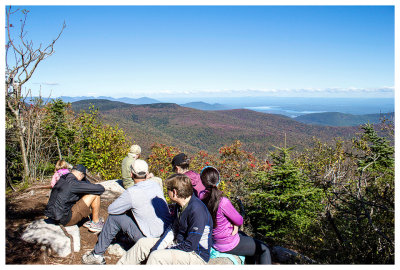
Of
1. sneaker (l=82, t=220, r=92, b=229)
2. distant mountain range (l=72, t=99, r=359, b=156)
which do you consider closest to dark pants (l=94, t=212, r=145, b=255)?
sneaker (l=82, t=220, r=92, b=229)

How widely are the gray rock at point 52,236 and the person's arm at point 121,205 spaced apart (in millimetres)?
1031

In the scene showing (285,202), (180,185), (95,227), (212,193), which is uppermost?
(180,185)

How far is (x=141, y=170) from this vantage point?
10.8 ft

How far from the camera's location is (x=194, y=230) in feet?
8.79

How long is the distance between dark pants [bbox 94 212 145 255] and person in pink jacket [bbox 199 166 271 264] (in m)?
1.06

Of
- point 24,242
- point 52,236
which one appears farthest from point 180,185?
point 24,242

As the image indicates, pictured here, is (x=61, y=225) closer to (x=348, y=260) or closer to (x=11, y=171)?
(x=348, y=260)

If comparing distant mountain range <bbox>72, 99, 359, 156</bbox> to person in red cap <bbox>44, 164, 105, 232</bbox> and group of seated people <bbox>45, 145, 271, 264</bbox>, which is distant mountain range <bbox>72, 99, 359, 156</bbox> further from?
group of seated people <bbox>45, 145, 271, 264</bbox>

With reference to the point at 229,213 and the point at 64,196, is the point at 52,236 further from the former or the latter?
the point at 229,213

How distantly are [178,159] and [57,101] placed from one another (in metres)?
8.36

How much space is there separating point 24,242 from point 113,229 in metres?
1.44

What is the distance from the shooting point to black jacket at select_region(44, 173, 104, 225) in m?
3.69

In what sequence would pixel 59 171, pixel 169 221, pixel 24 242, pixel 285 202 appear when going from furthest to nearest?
1. pixel 285 202
2. pixel 59 171
3. pixel 24 242
4. pixel 169 221

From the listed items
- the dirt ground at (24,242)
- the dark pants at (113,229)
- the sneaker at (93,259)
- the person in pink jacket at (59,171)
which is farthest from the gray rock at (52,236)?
the person in pink jacket at (59,171)
